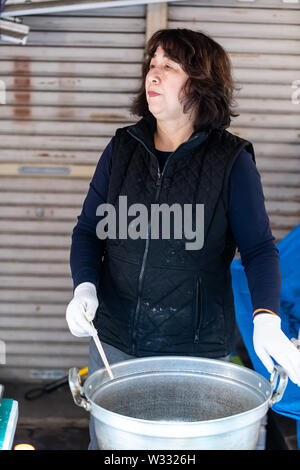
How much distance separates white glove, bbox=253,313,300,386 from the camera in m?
1.65

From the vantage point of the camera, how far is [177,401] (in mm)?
1771

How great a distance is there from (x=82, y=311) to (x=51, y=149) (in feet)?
7.61

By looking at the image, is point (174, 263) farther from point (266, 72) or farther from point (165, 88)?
point (266, 72)

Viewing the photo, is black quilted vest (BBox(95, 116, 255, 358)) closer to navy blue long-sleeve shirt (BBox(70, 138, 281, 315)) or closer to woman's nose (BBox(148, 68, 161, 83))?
navy blue long-sleeve shirt (BBox(70, 138, 281, 315))

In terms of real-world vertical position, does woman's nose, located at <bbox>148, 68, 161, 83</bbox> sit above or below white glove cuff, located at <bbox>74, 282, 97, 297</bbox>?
above

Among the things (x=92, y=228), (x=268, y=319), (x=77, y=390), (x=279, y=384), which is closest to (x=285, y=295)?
(x=92, y=228)

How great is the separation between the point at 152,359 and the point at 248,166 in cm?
82

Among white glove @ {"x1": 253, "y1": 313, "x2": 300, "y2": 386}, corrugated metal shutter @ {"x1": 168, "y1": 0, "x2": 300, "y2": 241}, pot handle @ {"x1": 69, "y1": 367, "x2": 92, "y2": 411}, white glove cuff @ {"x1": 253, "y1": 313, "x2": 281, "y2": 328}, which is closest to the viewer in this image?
pot handle @ {"x1": 69, "y1": 367, "x2": 92, "y2": 411}

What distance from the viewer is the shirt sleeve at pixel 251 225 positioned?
1960mm

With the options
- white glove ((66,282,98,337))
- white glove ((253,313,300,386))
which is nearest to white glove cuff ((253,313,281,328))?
white glove ((253,313,300,386))

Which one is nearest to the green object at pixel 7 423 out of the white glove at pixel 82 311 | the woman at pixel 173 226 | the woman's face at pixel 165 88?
the white glove at pixel 82 311

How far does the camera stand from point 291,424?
3545 mm

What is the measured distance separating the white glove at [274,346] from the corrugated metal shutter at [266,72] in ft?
7.73

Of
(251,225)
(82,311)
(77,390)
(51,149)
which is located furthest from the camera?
(51,149)
